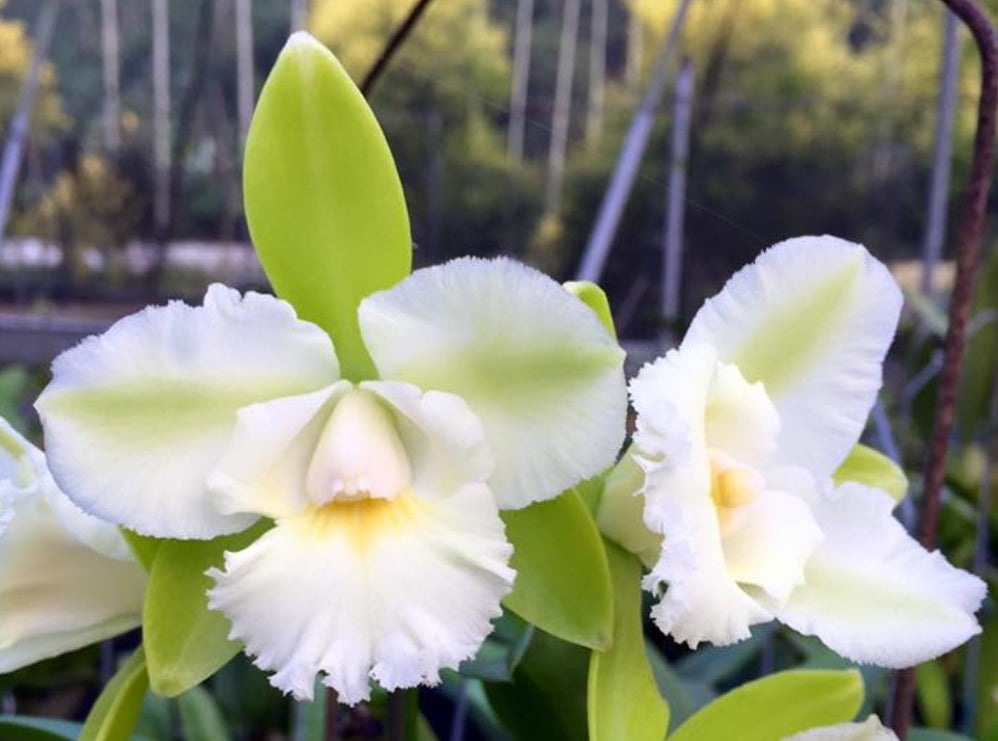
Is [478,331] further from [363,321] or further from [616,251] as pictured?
[616,251]

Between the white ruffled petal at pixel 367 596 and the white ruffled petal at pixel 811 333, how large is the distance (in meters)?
0.09

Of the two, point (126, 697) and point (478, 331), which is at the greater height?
point (478, 331)

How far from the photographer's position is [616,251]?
3324 millimetres

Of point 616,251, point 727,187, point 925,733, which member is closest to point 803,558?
point 925,733

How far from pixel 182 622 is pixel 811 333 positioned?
0.72 feet

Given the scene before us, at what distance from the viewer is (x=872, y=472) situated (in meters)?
0.41

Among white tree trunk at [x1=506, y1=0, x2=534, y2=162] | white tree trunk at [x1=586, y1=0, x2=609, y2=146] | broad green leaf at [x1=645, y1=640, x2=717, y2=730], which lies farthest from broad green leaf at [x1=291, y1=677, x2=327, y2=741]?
white tree trunk at [x1=586, y1=0, x2=609, y2=146]

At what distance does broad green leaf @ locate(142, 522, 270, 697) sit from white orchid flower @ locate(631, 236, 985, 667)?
14 cm

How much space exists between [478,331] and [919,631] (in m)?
0.17

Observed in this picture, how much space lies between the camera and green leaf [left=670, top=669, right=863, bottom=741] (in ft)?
1.21

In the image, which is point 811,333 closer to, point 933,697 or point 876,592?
point 876,592

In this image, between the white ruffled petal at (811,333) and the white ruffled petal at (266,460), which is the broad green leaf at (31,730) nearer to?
the white ruffled petal at (266,460)

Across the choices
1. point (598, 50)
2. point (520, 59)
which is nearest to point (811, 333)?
point (520, 59)

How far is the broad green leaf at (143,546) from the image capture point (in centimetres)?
33
